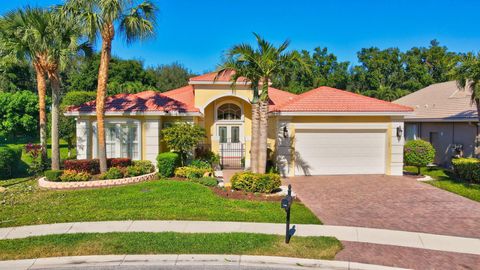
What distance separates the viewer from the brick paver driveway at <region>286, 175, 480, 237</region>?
28.0 ft

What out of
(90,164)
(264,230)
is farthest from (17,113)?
(264,230)

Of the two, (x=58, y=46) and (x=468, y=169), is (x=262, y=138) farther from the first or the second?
(x=58, y=46)

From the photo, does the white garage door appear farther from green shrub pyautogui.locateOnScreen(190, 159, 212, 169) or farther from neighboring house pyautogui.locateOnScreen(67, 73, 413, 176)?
green shrub pyautogui.locateOnScreen(190, 159, 212, 169)

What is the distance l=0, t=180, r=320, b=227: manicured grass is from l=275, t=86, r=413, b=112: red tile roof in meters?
6.05

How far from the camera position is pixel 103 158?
13617mm

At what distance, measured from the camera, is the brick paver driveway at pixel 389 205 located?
8523mm

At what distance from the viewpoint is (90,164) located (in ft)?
45.5

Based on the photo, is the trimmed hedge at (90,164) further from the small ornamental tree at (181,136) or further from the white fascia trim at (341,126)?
the white fascia trim at (341,126)

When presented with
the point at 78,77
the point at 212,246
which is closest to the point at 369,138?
the point at 212,246

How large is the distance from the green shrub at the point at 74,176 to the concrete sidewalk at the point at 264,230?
5040 mm

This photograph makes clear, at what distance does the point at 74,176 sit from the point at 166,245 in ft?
26.6

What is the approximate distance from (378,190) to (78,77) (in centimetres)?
3948

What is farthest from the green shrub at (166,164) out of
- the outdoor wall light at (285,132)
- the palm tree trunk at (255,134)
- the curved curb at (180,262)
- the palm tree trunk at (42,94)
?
the curved curb at (180,262)

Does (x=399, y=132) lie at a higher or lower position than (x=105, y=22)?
lower
